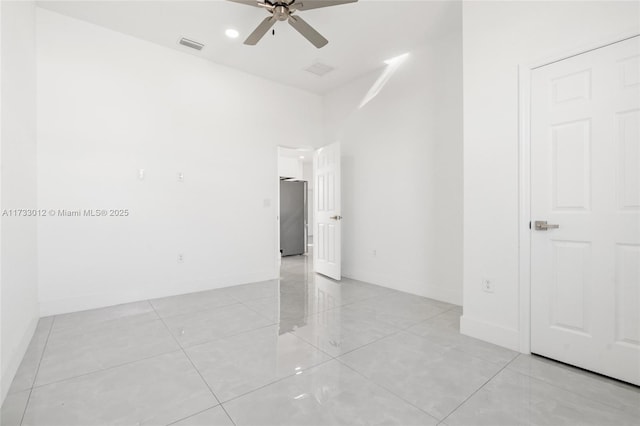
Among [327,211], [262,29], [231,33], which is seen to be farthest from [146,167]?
[327,211]

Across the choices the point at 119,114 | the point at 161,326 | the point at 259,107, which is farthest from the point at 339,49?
the point at 161,326

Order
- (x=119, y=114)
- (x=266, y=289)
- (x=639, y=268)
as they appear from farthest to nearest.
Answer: (x=266, y=289)
(x=119, y=114)
(x=639, y=268)

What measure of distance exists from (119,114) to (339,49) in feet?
9.14

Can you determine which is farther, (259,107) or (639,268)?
(259,107)

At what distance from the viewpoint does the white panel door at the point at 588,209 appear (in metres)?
1.83

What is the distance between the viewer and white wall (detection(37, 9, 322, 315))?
3072 millimetres

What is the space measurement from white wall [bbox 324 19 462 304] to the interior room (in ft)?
0.10

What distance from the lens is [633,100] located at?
5.95 feet

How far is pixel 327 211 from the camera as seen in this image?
4746mm

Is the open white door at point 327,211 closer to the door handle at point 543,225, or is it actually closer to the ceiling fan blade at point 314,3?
the ceiling fan blade at point 314,3

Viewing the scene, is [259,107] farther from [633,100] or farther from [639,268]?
[639,268]

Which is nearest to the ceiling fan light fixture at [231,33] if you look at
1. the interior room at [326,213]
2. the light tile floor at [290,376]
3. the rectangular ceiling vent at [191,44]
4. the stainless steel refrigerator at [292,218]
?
the interior room at [326,213]

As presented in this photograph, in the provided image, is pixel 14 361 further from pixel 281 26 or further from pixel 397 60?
pixel 397 60

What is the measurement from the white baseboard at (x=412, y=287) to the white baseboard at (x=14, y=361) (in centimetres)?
369
